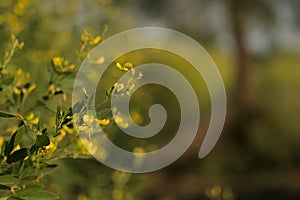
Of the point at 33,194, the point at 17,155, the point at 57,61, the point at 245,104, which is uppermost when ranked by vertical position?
the point at 57,61

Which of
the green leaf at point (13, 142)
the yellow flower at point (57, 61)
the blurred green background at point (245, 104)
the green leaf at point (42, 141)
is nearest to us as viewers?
the green leaf at point (42, 141)

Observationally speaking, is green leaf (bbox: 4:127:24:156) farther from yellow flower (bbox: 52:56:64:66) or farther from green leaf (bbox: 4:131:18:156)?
yellow flower (bbox: 52:56:64:66)

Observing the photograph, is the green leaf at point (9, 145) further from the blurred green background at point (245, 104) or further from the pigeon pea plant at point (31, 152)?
the blurred green background at point (245, 104)

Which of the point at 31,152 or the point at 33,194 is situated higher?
the point at 31,152

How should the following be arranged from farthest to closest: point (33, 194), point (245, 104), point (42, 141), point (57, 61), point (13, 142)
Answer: point (245, 104), point (57, 61), point (33, 194), point (13, 142), point (42, 141)

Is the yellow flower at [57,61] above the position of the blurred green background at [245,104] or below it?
above

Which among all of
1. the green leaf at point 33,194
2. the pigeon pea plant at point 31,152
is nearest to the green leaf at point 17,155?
the pigeon pea plant at point 31,152

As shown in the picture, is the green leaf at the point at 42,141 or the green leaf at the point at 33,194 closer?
the green leaf at the point at 42,141

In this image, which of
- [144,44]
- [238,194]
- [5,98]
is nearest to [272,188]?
[238,194]

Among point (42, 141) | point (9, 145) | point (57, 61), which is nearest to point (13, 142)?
point (9, 145)

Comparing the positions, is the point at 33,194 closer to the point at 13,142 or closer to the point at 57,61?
the point at 13,142

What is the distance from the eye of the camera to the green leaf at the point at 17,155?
162cm

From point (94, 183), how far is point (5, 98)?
48.8 inches

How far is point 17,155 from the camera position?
5.32 ft
